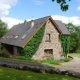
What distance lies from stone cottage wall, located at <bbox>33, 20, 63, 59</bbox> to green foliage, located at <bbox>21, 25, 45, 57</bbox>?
34.0 inches

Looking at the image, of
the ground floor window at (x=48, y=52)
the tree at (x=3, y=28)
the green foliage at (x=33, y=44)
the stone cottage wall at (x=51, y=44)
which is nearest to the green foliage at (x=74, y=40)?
the stone cottage wall at (x=51, y=44)

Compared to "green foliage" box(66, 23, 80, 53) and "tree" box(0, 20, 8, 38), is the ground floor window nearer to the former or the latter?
"green foliage" box(66, 23, 80, 53)

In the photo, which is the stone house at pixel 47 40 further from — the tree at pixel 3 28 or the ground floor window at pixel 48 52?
the tree at pixel 3 28

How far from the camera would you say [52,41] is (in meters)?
49.8

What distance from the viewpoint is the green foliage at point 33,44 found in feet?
153

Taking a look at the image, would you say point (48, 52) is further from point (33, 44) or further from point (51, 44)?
point (33, 44)

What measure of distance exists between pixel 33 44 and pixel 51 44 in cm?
413

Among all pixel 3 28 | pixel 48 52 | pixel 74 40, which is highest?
pixel 3 28

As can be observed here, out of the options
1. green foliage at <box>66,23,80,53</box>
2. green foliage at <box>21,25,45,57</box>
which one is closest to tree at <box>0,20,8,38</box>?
green foliage at <box>66,23,80,53</box>

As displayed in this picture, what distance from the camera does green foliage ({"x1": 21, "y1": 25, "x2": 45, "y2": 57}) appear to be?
46656mm

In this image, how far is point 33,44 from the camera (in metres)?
47.4

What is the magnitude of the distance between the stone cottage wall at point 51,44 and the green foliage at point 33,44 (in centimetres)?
86

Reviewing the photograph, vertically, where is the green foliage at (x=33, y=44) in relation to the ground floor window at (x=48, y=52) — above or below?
above

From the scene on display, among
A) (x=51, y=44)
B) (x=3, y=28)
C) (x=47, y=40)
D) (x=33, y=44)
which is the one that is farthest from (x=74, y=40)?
(x=3, y=28)
